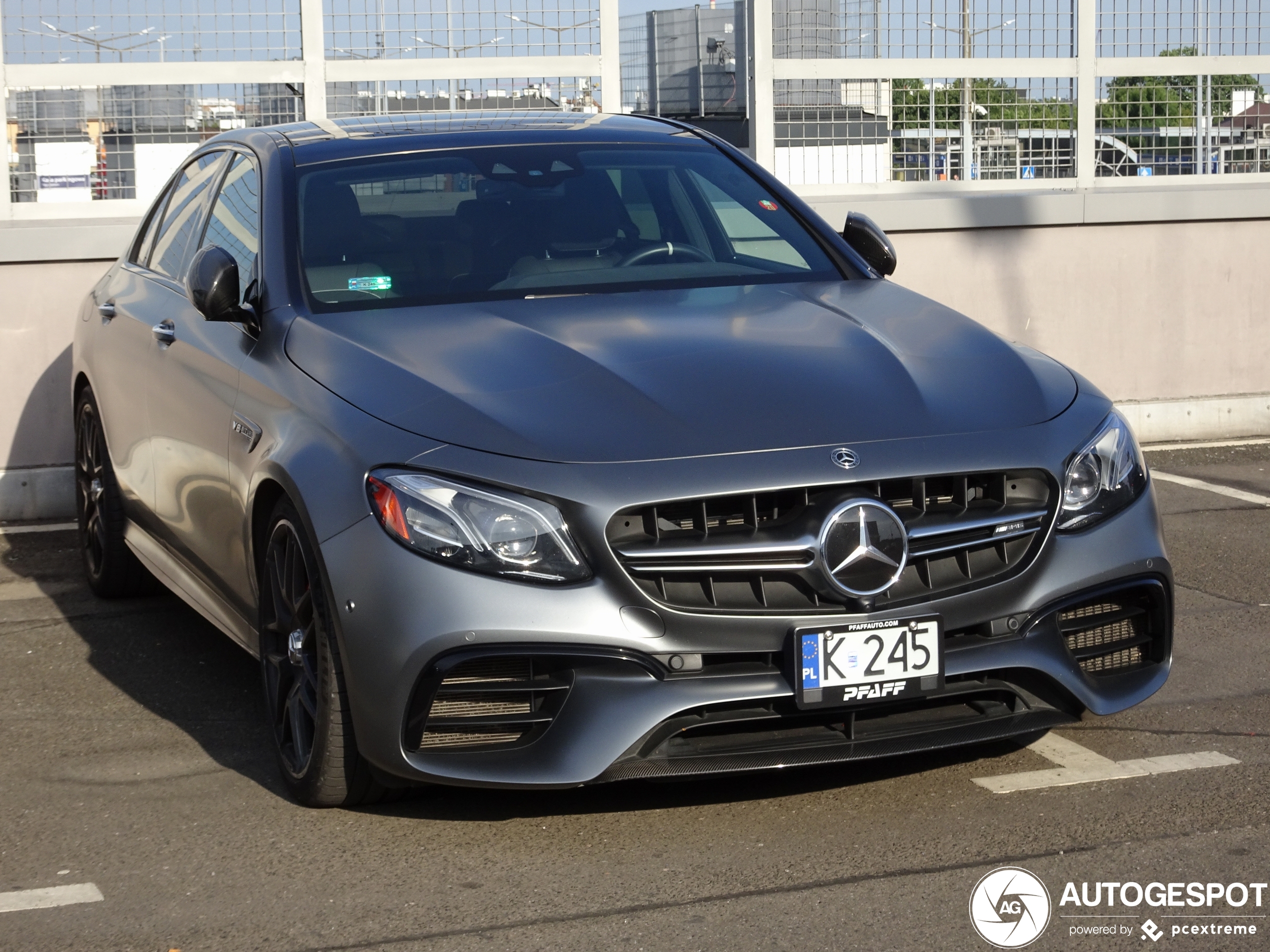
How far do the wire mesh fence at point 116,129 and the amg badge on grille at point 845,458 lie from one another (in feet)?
20.8

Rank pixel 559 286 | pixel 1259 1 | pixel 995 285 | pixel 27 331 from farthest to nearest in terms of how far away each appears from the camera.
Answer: pixel 1259 1
pixel 995 285
pixel 27 331
pixel 559 286

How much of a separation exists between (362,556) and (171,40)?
6.49 meters

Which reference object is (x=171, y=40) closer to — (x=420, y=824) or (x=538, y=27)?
(x=538, y=27)

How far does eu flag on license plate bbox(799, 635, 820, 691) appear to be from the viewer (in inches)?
136

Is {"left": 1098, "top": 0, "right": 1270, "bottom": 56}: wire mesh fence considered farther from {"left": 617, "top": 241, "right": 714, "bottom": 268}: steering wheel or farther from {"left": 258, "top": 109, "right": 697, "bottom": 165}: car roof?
{"left": 617, "top": 241, "right": 714, "bottom": 268}: steering wheel

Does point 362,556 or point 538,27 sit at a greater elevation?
point 538,27

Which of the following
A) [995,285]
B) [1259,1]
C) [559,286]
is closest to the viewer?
[559,286]

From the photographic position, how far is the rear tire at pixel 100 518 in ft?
19.6

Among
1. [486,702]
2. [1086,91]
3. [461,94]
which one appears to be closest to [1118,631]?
[486,702]

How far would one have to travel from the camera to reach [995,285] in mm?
8891

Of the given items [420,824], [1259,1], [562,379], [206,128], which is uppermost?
[1259,1]

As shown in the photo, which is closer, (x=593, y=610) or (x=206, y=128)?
(x=593, y=610)

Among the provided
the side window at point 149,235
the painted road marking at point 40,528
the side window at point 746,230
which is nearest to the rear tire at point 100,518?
the side window at point 149,235

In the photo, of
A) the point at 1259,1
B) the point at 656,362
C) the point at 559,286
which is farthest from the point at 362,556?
the point at 1259,1
